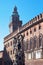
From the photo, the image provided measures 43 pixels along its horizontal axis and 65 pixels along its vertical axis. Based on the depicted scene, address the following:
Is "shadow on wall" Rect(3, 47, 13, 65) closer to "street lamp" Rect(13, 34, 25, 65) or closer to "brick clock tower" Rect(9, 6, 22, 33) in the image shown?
"street lamp" Rect(13, 34, 25, 65)

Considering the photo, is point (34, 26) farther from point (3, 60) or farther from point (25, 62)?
point (3, 60)

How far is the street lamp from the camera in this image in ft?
107

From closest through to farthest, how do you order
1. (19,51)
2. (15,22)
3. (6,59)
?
1. (19,51)
2. (6,59)
3. (15,22)

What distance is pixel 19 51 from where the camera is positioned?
33031 mm

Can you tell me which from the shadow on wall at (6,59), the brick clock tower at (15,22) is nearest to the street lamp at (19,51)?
the shadow on wall at (6,59)

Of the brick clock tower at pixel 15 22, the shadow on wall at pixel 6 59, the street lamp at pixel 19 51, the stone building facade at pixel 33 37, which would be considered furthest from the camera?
the brick clock tower at pixel 15 22

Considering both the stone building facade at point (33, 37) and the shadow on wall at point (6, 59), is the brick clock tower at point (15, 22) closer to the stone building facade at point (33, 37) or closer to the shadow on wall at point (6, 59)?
the shadow on wall at point (6, 59)

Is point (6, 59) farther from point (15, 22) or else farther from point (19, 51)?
point (15, 22)

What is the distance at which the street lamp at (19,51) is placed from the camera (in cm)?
3248

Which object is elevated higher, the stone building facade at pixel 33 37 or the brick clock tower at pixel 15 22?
the brick clock tower at pixel 15 22

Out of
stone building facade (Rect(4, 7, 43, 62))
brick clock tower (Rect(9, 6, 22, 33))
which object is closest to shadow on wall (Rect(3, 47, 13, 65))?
stone building facade (Rect(4, 7, 43, 62))

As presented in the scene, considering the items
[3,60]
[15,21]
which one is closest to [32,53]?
[3,60]

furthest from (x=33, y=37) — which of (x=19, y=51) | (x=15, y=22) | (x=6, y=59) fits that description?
(x=15, y=22)

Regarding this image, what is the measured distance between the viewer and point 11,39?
39.1m
